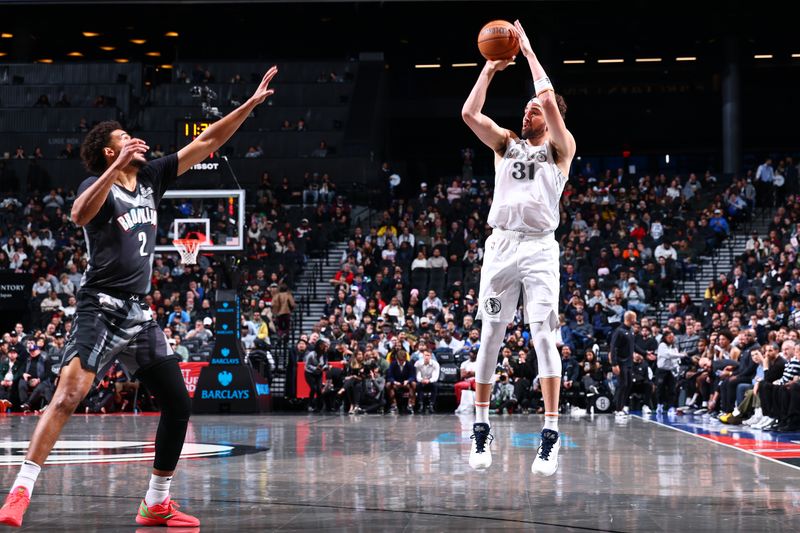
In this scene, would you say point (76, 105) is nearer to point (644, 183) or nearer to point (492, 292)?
point (644, 183)

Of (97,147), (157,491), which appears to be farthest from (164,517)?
(97,147)

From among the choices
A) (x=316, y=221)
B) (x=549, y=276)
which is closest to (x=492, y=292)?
(x=549, y=276)

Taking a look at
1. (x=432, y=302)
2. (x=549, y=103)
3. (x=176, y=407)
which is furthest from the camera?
(x=432, y=302)

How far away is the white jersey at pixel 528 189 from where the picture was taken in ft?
24.1

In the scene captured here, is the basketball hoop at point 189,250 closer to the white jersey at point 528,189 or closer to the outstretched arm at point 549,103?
the white jersey at point 528,189

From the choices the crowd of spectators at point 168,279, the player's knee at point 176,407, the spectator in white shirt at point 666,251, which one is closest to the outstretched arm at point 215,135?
the player's knee at point 176,407

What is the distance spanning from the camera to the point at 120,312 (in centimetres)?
612

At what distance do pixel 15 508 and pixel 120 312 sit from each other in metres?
1.23

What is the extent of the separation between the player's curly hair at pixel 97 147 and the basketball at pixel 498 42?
8.41ft

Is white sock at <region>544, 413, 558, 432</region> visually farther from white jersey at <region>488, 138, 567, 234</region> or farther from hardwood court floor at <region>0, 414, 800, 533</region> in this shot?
white jersey at <region>488, 138, 567, 234</region>

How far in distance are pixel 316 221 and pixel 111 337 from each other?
82.0ft

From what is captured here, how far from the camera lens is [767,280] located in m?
23.8

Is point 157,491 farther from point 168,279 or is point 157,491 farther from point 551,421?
point 168,279

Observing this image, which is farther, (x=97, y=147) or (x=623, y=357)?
(x=623, y=357)
